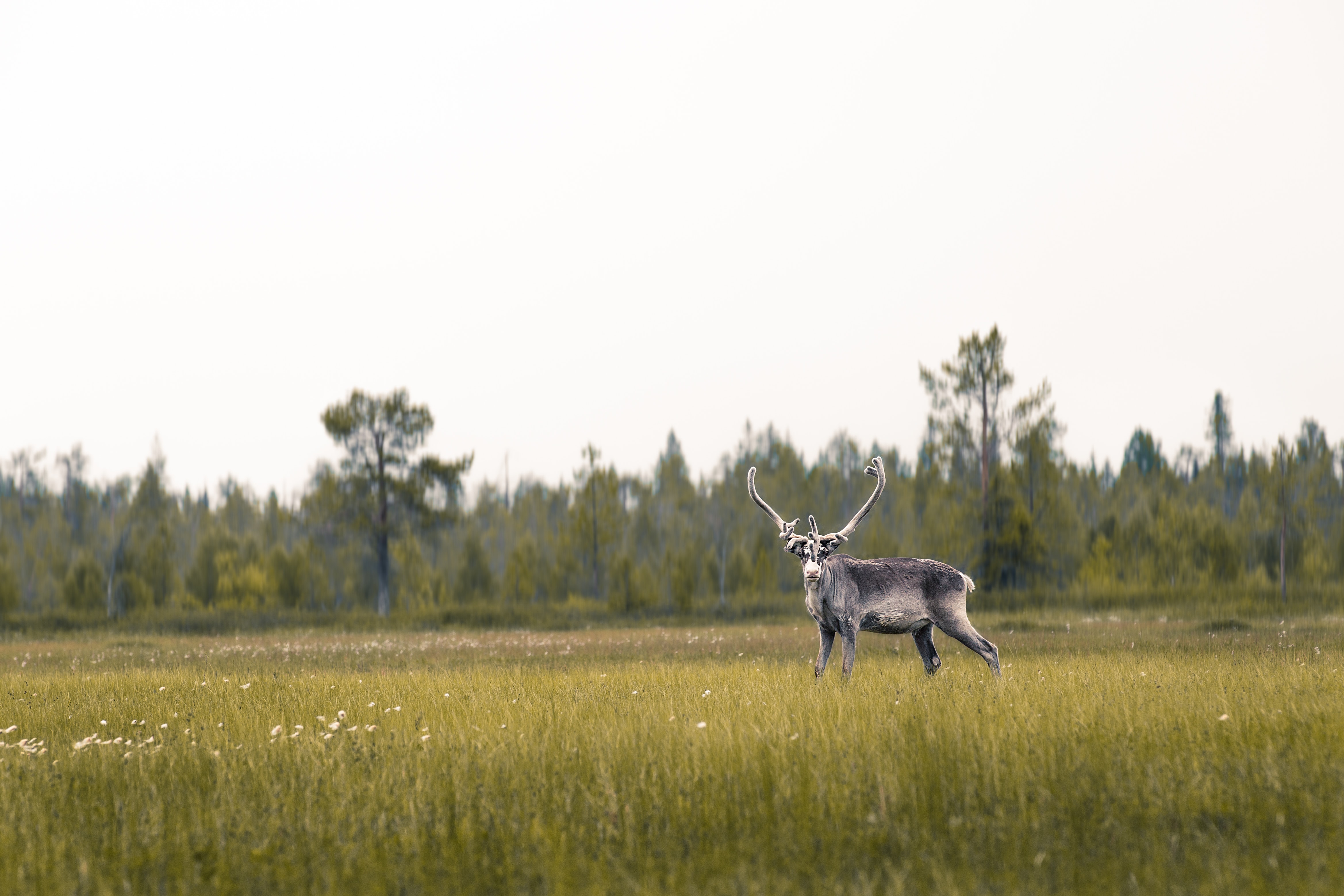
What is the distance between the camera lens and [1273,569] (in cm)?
5331

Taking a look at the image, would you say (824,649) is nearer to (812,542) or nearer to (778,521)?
(812,542)

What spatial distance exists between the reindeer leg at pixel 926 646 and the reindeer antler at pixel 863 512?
1.93 metres

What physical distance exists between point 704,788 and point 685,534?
72.3 m

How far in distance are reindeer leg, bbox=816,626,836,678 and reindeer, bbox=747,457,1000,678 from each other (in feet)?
0.05

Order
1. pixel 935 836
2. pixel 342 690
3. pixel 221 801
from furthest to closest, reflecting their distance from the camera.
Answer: pixel 342 690 < pixel 221 801 < pixel 935 836

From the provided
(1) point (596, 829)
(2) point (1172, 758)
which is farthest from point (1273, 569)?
(1) point (596, 829)

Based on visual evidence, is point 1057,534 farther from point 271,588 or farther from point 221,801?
point 271,588

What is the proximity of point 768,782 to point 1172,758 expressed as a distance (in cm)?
320

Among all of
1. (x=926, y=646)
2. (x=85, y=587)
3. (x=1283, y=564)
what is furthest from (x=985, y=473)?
(x=85, y=587)

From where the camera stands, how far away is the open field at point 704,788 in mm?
4801

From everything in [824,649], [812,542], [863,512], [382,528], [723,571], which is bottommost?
[723,571]

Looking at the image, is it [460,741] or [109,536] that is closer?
[460,741]

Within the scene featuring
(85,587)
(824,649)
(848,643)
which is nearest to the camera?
(848,643)

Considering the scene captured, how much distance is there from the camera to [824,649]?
42.5 feet
